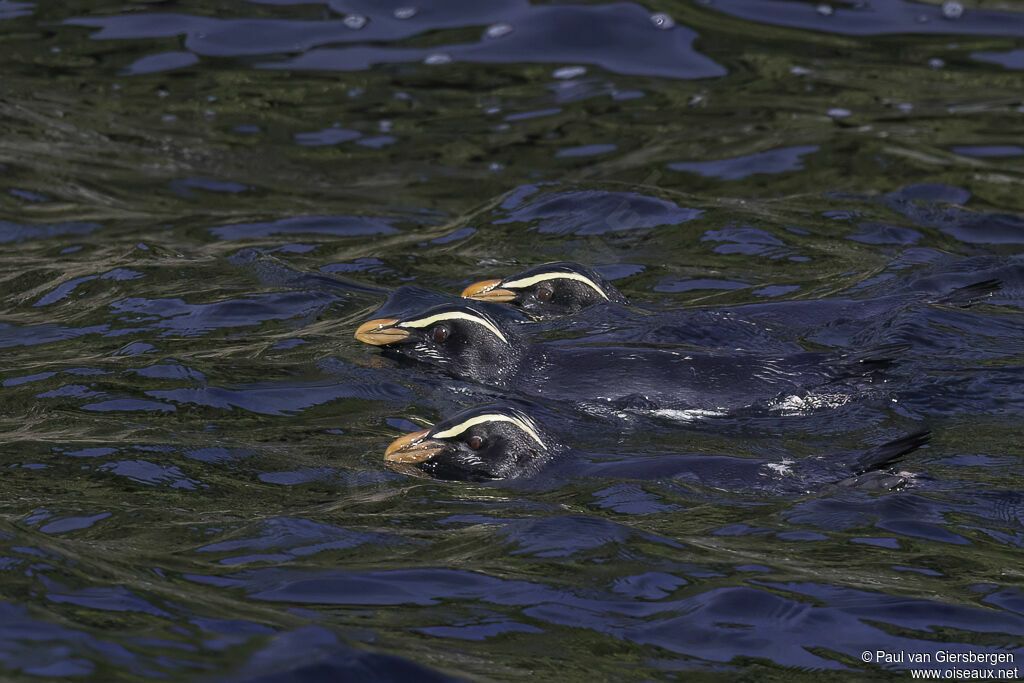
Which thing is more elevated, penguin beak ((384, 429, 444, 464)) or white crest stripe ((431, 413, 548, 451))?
white crest stripe ((431, 413, 548, 451))

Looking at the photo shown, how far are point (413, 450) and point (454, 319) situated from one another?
201cm

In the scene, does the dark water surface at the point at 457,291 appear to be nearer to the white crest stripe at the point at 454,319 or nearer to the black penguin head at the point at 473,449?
the black penguin head at the point at 473,449

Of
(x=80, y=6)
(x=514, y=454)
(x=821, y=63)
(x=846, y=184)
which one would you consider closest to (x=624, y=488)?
(x=514, y=454)

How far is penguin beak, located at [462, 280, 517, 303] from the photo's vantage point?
9.81 metres

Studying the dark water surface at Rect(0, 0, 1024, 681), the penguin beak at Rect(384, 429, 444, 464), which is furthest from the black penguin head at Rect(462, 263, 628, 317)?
the penguin beak at Rect(384, 429, 444, 464)

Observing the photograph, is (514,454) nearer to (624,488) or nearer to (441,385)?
(624,488)

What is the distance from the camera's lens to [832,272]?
10539 mm

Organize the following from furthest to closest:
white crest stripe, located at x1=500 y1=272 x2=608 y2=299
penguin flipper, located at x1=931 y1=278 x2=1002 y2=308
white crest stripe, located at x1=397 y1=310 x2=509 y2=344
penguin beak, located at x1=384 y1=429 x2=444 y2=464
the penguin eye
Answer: white crest stripe, located at x1=500 y1=272 x2=608 y2=299
penguin flipper, located at x1=931 y1=278 x2=1002 y2=308
the penguin eye
white crest stripe, located at x1=397 y1=310 x2=509 y2=344
penguin beak, located at x1=384 y1=429 x2=444 y2=464

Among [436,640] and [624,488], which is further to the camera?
[624,488]

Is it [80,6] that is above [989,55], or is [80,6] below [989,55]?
above

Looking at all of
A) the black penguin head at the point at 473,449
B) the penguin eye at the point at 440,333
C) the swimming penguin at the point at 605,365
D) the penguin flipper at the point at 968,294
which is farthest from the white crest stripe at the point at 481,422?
the penguin flipper at the point at 968,294

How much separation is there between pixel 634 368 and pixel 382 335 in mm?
1733

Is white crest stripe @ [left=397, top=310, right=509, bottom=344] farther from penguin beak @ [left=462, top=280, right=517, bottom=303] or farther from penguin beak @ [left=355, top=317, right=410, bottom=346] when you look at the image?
penguin beak @ [left=462, top=280, right=517, bottom=303]

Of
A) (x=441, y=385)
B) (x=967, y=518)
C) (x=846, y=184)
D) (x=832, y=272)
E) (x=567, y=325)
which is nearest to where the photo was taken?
(x=967, y=518)
